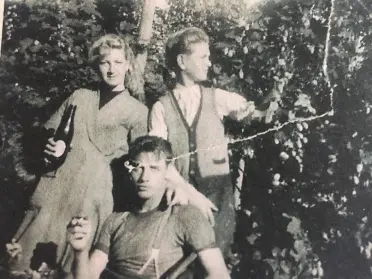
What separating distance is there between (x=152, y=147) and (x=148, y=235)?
18 cm

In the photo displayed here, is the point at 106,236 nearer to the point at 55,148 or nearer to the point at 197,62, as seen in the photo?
the point at 55,148

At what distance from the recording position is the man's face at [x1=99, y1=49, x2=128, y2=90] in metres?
1.12

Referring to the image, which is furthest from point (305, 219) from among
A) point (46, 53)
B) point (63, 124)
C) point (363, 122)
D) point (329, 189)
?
point (46, 53)

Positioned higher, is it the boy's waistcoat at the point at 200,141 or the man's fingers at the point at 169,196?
the boy's waistcoat at the point at 200,141

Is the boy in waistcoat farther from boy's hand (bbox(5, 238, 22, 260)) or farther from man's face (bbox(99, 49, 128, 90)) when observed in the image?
boy's hand (bbox(5, 238, 22, 260))

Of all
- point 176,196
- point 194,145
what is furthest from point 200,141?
point 176,196

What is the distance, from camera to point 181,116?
1091 millimetres

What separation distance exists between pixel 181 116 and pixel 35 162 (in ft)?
1.08

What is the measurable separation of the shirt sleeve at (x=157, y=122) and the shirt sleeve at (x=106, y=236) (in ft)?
0.62

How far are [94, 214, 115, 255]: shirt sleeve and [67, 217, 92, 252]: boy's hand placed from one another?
0.08 ft

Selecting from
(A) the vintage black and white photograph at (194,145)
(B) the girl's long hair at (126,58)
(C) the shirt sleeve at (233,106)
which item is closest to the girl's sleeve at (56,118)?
(A) the vintage black and white photograph at (194,145)

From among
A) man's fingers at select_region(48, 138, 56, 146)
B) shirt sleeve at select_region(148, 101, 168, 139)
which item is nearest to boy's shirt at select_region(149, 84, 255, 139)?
shirt sleeve at select_region(148, 101, 168, 139)

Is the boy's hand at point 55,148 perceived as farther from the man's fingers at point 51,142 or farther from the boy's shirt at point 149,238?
the boy's shirt at point 149,238

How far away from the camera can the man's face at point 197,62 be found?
1.11m
